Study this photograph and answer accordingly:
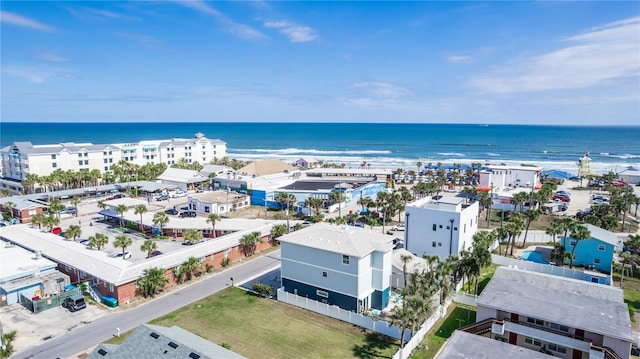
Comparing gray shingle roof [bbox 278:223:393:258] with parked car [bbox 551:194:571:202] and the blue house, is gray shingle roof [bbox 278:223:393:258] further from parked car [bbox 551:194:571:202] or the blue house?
parked car [bbox 551:194:571:202]

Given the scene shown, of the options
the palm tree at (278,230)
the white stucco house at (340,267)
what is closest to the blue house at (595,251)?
the white stucco house at (340,267)

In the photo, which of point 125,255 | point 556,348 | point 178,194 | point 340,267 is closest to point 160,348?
point 340,267

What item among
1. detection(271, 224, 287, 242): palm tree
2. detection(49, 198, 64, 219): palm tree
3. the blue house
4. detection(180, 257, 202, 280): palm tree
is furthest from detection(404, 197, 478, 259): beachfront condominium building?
detection(49, 198, 64, 219): palm tree

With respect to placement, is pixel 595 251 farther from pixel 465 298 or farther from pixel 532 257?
pixel 465 298

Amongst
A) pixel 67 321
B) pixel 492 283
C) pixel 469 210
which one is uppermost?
pixel 469 210

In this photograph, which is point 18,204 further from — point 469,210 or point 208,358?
point 469,210

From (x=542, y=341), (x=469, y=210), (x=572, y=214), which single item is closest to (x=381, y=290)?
(x=542, y=341)
